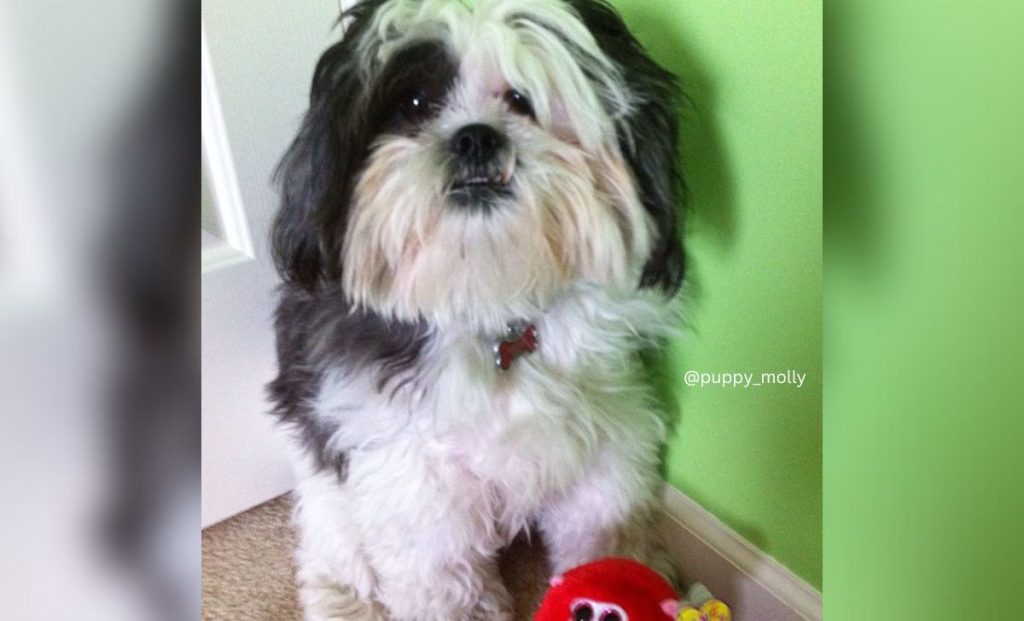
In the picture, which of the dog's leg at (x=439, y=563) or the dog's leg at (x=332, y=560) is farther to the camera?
the dog's leg at (x=332, y=560)

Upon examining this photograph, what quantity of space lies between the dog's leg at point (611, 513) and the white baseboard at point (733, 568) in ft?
0.09

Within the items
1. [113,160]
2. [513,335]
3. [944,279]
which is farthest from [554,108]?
[113,160]

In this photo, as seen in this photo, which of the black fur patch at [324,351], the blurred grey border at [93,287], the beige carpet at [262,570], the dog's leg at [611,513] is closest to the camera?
the blurred grey border at [93,287]

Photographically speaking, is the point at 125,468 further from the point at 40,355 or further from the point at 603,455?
the point at 603,455

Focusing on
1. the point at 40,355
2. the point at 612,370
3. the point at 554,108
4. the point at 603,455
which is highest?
the point at 40,355

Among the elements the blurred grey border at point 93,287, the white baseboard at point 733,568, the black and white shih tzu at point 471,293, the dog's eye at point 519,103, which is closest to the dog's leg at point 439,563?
the black and white shih tzu at point 471,293

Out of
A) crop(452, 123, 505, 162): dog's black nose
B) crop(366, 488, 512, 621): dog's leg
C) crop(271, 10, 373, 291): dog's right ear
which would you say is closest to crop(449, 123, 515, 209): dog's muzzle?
crop(452, 123, 505, 162): dog's black nose

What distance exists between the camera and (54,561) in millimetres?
366

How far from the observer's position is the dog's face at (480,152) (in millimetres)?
821

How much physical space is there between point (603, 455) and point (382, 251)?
413mm

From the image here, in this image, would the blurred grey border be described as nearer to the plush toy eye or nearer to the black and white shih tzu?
the black and white shih tzu

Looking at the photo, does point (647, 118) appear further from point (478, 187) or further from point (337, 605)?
point (337, 605)

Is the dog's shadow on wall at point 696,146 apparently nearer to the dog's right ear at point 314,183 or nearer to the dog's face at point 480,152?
the dog's face at point 480,152

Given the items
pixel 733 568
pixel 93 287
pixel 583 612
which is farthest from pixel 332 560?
pixel 93 287
